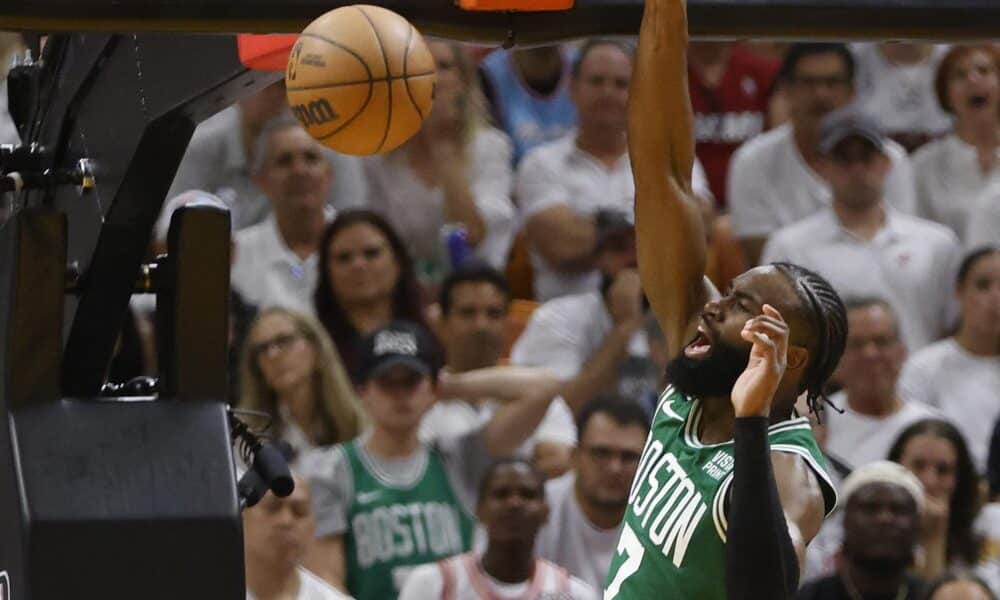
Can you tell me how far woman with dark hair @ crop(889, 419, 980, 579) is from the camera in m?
7.98

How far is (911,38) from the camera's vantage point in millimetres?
4875

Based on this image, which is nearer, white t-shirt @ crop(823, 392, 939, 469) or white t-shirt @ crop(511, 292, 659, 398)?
white t-shirt @ crop(823, 392, 939, 469)

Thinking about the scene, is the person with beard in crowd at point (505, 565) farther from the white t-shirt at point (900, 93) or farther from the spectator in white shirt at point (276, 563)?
the white t-shirt at point (900, 93)

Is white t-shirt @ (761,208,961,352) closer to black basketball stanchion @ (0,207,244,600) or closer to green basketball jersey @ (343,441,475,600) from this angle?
green basketball jersey @ (343,441,475,600)

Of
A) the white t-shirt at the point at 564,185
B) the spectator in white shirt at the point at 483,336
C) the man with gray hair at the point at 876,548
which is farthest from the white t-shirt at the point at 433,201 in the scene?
the man with gray hair at the point at 876,548

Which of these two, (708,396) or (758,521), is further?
(708,396)

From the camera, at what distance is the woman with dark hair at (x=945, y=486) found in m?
7.98

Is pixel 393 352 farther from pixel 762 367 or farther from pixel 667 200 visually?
pixel 762 367

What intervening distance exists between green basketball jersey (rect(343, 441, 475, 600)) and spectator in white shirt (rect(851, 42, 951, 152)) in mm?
3534

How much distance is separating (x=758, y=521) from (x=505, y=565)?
9.71 ft

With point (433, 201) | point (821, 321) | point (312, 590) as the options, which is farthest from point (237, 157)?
point (821, 321)

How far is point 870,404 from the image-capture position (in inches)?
332

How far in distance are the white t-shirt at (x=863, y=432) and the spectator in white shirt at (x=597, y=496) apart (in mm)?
979

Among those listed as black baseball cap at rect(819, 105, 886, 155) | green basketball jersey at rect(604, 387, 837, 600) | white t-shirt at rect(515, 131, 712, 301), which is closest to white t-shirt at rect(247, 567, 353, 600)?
green basketball jersey at rect(604, 387, 837, 600)
